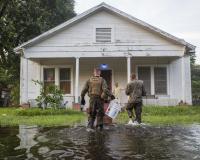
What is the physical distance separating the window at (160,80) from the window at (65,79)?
5251 mm

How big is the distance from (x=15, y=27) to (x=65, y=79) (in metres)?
9.15

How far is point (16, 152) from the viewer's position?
9578mm

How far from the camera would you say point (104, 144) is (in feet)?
35.5

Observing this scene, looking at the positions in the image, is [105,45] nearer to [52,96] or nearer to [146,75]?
[146,75]

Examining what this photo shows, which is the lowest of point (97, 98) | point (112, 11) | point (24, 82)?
point (97, 98)

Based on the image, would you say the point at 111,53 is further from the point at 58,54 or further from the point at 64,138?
the point at 64,138

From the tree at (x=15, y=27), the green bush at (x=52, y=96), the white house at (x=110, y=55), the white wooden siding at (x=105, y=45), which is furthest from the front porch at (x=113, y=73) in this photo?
the tree at (x=15, y=27)

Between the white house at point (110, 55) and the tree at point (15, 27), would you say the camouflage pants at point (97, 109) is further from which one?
the tree at point (15, 27)

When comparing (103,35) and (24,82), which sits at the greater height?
(103,35)

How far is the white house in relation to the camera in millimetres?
25797

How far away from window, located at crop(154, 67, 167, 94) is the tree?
1154 centimetres

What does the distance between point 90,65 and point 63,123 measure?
35.8 feet

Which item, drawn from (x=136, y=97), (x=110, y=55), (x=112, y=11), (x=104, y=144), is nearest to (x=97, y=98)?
(x=136, y=97)

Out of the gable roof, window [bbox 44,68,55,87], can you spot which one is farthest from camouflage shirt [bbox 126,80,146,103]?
window [bbox 44,68,55,87]
